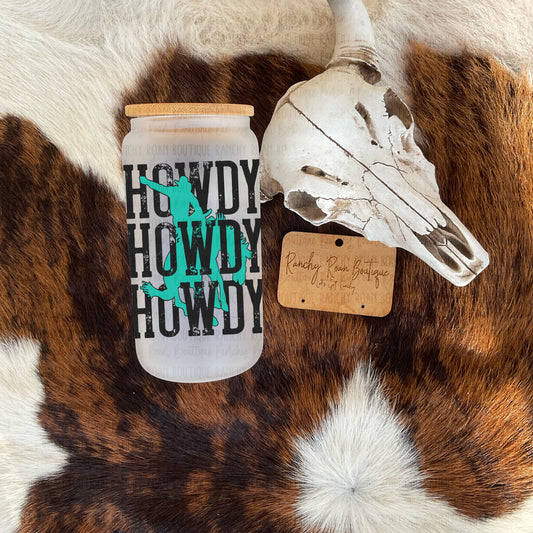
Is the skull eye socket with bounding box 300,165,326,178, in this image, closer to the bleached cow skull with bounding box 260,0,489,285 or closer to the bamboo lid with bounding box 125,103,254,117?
the bleached cow skull with bounding box 260,0,489,285

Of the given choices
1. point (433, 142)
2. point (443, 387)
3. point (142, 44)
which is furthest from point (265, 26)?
point (443, 387)

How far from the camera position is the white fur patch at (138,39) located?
2.23 feet

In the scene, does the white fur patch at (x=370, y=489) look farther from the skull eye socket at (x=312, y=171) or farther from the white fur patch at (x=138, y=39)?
the white fur patch at (x=138, y=39)

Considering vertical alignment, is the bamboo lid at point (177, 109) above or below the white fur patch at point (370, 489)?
above

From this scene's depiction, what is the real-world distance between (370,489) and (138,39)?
747 mm

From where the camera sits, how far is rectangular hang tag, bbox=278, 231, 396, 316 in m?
0.70

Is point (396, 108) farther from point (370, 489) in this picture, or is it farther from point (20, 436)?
point (20, 436)

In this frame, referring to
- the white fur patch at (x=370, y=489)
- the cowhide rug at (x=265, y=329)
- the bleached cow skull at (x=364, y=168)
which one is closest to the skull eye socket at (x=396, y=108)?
the bleached cow skull at (x=364, y=168)

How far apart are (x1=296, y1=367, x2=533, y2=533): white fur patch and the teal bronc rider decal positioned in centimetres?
23

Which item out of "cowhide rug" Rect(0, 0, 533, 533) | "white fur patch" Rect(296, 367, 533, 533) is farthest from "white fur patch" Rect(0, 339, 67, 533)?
"white fur patch" Rect(296, 367, 533, 533)

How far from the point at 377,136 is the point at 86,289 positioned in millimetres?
475

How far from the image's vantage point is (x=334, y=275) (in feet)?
2.34

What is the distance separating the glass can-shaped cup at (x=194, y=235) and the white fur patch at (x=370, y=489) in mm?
193

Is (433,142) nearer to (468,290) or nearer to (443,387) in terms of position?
(468,290)
